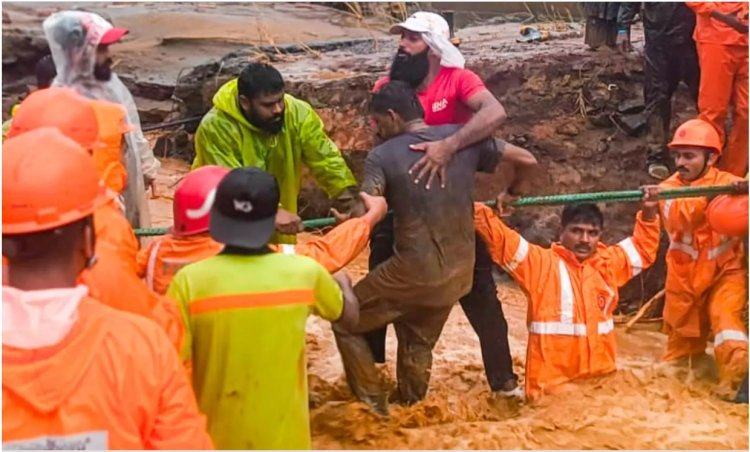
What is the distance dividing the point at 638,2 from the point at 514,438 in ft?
14.0

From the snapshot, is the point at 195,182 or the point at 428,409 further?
the point at 428,409

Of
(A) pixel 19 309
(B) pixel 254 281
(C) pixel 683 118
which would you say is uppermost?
(A) pixel 19 309

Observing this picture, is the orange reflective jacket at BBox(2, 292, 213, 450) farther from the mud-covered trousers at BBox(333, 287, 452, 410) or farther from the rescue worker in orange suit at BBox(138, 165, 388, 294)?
the mud-covered trousers at BBox(333, 287, 452, 410)

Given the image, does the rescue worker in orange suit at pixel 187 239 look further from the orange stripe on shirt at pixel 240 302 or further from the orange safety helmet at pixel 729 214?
the orange safety helmet at pixel 729 214

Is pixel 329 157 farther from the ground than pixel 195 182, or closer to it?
closer to it

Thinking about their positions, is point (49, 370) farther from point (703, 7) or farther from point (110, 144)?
point (703, 7)

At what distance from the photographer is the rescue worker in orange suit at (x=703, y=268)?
18.5 ft

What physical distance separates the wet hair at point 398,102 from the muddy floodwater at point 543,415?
138 cm

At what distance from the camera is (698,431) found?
17.3ft

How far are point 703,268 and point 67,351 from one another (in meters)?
3.90

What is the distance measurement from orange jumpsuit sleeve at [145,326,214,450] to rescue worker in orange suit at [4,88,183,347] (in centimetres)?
59

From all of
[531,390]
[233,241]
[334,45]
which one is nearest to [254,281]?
[233,241]

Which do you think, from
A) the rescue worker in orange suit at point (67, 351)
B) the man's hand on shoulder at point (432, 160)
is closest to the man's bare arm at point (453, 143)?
the man's hand on shoulder at point (432, 160)

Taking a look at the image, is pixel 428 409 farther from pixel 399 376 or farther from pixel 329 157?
pixel 329 157
